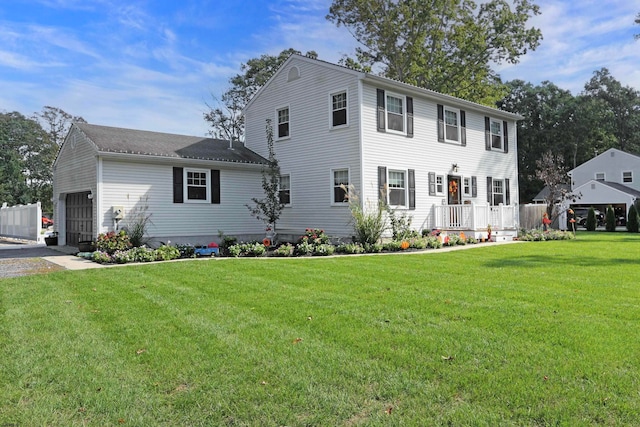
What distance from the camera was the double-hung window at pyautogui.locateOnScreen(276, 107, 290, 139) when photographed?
1673 centimetres

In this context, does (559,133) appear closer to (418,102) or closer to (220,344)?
(418,102)

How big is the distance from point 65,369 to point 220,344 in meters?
1.26

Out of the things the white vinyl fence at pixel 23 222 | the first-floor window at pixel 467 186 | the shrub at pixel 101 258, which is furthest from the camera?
the white vinyl fence at pixel 23 222

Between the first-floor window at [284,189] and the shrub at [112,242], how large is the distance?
5970 millimetres

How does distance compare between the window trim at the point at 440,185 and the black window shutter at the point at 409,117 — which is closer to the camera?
the black window shutter at the point at 409,117

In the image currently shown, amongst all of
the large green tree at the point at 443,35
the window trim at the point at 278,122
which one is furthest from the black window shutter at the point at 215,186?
the large green tree at the point at 443,35

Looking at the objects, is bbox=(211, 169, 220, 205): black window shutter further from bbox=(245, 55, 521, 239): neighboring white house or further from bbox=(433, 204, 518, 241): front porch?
bbox=(433, 204, 518, 241): front porch

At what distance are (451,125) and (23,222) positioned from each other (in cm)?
2170

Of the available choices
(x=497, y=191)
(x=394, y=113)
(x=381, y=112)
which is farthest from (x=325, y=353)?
(x=497, y=191)

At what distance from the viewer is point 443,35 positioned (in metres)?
26.3

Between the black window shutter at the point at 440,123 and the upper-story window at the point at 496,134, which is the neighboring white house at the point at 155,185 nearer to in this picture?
the black window shutter at the point at 440,123

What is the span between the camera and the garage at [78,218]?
49.5 ft

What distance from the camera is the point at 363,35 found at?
27453 millimetres

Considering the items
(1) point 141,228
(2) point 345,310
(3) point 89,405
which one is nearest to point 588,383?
(2) point 345,310
